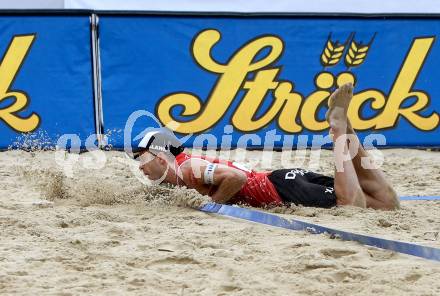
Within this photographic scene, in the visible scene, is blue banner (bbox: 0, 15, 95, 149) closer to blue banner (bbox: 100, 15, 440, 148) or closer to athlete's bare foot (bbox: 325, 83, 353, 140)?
blue banner (bbox: 100, 15, 440, 148)

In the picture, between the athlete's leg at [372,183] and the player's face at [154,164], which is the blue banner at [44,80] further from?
the athlete's leg at [372,183]

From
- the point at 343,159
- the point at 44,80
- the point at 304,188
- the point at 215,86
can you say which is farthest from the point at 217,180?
the point at 44,80

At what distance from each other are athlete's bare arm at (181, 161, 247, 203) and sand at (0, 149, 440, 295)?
171mm

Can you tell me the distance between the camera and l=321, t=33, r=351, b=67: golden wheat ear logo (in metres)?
8.88

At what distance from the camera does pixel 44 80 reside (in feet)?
27.4

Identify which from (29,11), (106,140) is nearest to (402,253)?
(106,140)

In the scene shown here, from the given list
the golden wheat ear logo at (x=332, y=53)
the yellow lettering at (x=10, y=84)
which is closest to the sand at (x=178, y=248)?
the yellow lettering at (x=10, y=84)

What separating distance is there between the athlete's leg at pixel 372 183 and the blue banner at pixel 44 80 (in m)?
3.97

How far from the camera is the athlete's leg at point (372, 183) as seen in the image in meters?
5.16

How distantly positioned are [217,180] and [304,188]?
1.98 ft

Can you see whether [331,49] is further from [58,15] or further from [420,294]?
[420,294]

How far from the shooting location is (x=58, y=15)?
27.5 feet

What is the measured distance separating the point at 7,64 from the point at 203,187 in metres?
3.84

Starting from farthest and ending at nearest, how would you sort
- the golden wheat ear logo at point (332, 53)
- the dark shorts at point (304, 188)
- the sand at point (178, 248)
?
the golden wheat ear logo at point (332, 53)
the dark shorts at point (304, 188)
the sand at point (178, 248)
